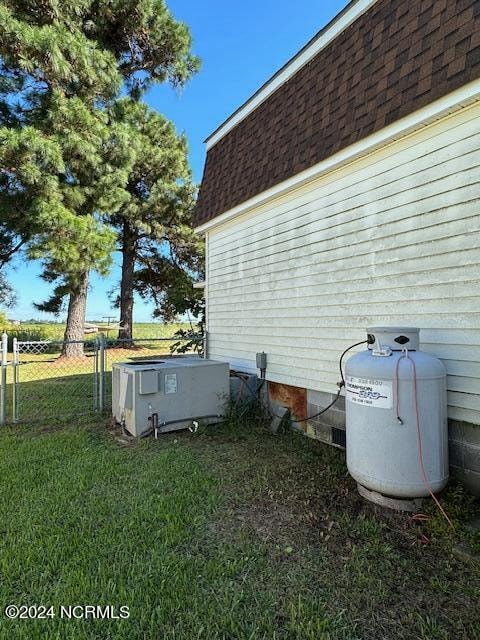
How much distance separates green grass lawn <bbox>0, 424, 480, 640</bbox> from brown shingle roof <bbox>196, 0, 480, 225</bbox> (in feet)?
10.1

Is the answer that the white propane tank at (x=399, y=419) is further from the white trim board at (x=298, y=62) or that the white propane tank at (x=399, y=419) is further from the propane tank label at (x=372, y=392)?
the white trim board at (x=298, y=62)

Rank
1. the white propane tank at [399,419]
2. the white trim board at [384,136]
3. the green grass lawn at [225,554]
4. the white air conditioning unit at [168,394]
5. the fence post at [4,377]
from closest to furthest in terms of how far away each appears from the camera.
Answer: the green grass lawn at [225,554] < the white propane tank at [399,419] < the white trim board at [384,136] < the white air conditioning unit at [168,394] < the fence post at [4,377]

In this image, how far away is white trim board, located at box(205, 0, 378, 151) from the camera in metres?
3.99

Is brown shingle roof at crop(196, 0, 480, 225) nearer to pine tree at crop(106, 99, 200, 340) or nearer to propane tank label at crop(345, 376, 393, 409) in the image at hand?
propane tank label at crop(345, 376, 393, 409)

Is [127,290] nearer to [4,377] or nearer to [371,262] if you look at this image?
[4,377]

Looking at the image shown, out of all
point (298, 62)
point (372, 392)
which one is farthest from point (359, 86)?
point (372, 392)

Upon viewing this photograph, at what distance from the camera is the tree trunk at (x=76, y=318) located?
12.7 meters

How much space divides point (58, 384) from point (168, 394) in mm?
5153

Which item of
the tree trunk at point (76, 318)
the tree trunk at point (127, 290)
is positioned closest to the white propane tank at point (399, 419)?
the tree trunk at point (76, 318)

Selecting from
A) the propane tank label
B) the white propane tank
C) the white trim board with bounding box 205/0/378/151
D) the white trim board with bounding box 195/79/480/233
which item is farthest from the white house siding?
the white trim board with bounding box 205/0/378/151

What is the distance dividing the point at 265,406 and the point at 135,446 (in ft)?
6.21

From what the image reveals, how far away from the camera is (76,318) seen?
42.2ft

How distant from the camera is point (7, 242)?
12008mm

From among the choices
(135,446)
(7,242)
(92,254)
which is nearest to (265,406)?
(135,446)
